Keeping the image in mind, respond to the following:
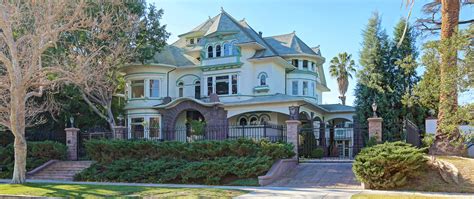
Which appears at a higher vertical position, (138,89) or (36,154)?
(138,89)

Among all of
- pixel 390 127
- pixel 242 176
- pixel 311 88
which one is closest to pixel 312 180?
pixel 242 176

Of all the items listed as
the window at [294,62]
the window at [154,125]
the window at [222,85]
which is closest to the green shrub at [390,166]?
the window at [222,85]

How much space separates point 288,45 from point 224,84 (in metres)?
6.43

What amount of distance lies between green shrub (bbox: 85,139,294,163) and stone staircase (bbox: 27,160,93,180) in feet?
2.78

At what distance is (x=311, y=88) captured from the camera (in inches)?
1337

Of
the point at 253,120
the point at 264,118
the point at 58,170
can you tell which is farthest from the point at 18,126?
the point at 264,118

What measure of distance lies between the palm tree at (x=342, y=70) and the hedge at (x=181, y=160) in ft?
81.2

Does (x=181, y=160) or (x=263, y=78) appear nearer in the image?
(x=181, y=160)

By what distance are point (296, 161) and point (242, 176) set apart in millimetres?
3417

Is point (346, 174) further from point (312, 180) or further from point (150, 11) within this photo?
point (150, 11)

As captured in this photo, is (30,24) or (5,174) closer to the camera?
(30,24)

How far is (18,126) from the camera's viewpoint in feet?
61.5

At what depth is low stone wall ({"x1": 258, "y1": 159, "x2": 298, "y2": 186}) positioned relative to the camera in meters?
17.1

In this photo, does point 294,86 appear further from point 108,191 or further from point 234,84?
point 108,191
